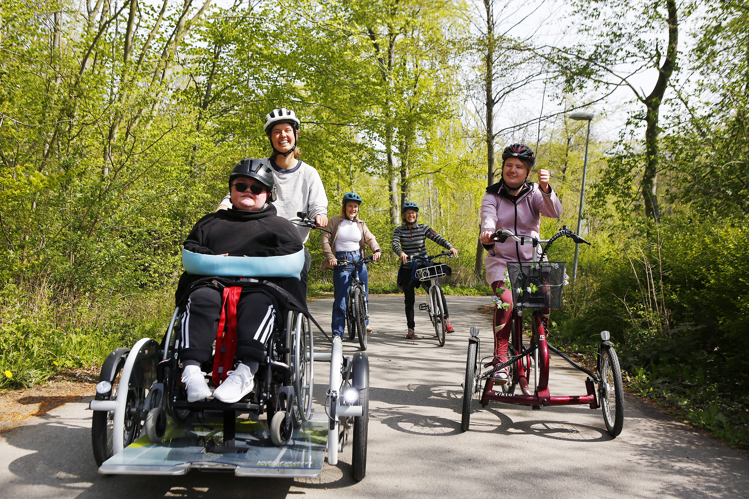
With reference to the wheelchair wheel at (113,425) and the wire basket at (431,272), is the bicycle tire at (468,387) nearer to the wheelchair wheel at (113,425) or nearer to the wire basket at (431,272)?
the wheelchair wheel at (113,425)

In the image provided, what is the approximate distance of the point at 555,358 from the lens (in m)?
7.26

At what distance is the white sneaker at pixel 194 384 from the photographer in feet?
8.25

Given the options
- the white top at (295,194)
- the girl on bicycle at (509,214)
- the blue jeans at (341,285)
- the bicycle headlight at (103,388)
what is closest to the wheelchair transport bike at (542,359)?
the girl on bicycle at (509,214)

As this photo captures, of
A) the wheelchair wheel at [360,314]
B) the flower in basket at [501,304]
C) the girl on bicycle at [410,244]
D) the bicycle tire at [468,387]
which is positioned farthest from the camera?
the girl on bicycle at [410,244]

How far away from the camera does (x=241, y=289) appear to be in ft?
9.62

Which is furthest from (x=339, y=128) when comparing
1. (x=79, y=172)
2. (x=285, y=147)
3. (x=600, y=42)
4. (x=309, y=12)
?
(x=285, y=147)

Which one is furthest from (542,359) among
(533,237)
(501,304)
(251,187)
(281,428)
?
(251,187)

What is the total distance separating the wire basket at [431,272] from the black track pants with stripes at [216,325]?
5.10 metres

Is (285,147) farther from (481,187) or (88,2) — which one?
(481,187)

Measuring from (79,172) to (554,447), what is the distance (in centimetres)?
554

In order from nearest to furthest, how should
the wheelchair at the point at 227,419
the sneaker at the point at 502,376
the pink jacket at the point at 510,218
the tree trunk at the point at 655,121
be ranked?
the wheelchair at the point at 227,419 < the sneaker at the point at 502,376 < the pink jacket at the point at 510,218 < the tree trunk at the point at 655,121

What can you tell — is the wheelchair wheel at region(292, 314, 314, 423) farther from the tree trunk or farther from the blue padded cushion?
the tree trunk


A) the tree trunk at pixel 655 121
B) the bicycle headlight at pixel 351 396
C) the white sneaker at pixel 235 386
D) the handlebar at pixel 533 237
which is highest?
the tree trunk at pixel 655 121

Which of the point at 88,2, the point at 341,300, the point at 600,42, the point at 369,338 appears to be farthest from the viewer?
the point at 600,42
